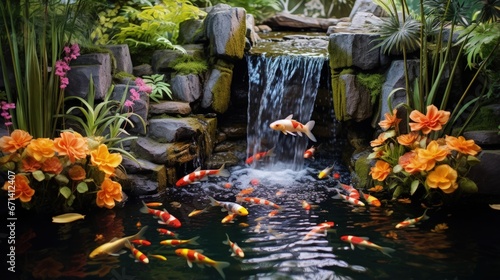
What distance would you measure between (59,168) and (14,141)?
0.47m

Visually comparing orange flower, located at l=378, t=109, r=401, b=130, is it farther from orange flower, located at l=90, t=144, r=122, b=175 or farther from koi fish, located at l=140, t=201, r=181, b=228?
orange flower, located at l=90, t=144, r=122, b=175

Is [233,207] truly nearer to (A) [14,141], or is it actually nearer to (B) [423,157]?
(B) [423,157]

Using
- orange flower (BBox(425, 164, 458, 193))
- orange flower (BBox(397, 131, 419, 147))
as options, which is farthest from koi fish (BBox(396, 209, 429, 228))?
orange flower (BBox(397, 131, 419, 147))

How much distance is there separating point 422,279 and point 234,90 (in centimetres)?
Result: 448

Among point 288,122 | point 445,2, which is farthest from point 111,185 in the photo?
point 445,2

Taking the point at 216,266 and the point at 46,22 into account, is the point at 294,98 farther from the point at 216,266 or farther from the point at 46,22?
the point at 216,266

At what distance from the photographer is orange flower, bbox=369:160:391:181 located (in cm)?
509

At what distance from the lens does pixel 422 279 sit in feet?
10.8

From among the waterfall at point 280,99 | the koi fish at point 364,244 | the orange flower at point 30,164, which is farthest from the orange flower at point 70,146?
the waterfall at point 280,99

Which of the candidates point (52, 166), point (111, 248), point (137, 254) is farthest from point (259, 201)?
point (52, 166)

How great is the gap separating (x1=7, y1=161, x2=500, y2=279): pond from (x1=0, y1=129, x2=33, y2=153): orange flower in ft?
2.13

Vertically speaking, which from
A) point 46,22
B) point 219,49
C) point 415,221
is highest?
point 46,22

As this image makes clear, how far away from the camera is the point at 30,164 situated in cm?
445

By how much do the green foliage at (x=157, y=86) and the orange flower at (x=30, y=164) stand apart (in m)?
1.90
